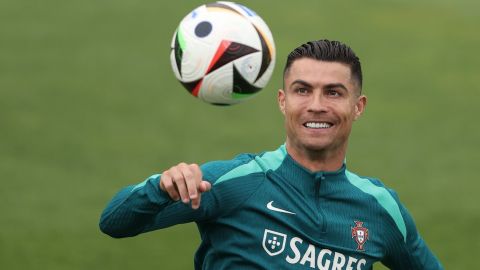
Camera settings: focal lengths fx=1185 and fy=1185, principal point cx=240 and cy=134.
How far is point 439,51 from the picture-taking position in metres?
17.9

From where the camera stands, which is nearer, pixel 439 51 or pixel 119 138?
pixel 119 138

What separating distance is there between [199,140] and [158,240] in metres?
2.53

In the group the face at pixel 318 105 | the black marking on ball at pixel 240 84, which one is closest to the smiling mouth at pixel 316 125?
the face at pixel 318 105

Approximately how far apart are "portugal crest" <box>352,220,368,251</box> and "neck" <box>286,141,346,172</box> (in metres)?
0.35

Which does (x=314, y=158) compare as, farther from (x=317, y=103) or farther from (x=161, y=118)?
(x=161, y=118)

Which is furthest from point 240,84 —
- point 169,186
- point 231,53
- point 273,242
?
point 169,186

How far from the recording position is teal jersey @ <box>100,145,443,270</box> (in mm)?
6206

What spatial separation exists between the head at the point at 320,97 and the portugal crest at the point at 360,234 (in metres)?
0.43

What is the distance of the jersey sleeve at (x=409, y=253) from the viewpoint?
666 cm

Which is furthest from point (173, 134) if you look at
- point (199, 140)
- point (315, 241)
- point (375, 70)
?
point (315, 241)

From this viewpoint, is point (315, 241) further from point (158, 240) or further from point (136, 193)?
point (158, 240)

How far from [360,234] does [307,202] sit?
13.4 inches

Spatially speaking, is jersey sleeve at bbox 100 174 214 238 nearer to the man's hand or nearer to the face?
the man's hand

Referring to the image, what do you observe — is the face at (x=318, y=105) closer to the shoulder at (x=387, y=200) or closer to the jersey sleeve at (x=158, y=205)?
the shoulder at (x=387, y=200)
